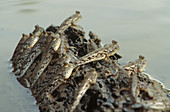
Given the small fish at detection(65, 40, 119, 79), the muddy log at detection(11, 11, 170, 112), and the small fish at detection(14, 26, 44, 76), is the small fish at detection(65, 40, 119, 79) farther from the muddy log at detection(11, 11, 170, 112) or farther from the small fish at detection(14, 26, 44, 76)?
the small fish at detection(14, 26, 44, 76)

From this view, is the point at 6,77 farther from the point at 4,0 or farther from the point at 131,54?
the point at 4,0

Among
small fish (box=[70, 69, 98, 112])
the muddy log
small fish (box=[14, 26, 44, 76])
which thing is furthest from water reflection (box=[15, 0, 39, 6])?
small fish (box=[70, 69, 98, 112])

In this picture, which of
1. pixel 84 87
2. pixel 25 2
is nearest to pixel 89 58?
pixel 84 87

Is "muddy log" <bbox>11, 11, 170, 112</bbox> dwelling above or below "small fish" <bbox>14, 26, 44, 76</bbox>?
below

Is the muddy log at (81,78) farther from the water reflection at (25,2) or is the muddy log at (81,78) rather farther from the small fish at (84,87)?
the water reflection at (25,2)

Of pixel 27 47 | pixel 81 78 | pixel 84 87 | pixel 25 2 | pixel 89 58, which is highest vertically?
pixel 25 2

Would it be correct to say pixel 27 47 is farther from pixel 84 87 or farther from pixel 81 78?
pixel 84 87

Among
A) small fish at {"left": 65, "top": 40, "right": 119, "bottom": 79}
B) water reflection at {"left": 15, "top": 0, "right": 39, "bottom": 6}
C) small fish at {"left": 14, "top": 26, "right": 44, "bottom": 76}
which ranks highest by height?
water reflection at {"left": 15, "top": 0, "right": 39, "bottom": 6}

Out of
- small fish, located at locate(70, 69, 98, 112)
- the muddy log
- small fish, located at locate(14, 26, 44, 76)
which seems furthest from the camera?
small fish, located at locate(14, 26, 44, 76)

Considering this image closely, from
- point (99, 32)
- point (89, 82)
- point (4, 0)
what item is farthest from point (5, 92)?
point (4, 0)

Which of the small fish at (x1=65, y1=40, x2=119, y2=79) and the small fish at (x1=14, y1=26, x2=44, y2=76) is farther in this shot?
the small fish at (x1=14, y1=26, x2=44, y2=76)

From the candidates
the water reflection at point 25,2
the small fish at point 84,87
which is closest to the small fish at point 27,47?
the small fish at point 84,87
